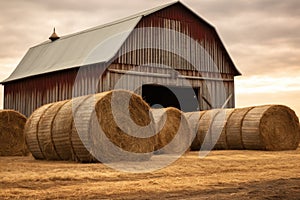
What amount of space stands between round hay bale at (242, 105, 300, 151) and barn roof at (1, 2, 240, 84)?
22.6 ft

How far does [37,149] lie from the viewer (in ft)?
37.3

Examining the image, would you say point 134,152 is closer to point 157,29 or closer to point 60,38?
point 157,29

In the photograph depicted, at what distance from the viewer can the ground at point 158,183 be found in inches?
221

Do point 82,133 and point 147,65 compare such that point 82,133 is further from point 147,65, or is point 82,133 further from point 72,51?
point 72,51

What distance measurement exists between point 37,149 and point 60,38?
18.7 metres

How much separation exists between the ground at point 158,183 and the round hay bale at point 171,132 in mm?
5684

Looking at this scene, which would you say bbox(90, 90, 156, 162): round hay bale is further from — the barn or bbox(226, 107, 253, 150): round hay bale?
the barn

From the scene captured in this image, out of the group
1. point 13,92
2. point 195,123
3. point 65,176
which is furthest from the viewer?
point 13,92

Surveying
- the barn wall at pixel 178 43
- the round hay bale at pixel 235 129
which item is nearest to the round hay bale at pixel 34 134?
the round hay bale at pixel 235 129

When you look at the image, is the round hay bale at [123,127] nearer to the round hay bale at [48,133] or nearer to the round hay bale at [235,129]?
the round hay bale at [48,133]

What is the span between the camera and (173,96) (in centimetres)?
2462

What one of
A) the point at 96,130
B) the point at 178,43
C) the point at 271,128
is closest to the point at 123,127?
the point at 96,130

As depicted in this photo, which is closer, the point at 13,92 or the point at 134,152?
the point at 134,152

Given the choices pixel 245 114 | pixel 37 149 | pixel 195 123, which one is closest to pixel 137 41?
pixel 195 123
